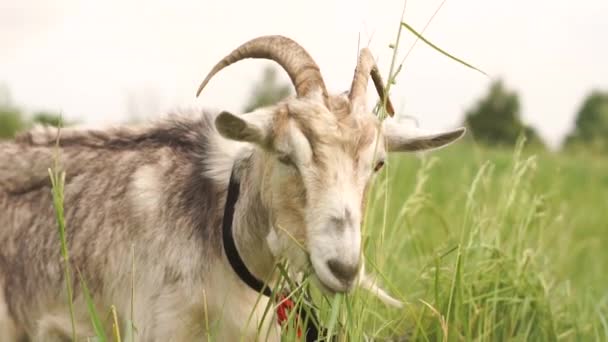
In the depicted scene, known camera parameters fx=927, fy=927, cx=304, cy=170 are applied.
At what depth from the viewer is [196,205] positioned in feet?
13.4

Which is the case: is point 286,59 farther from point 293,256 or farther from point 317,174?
point 293,256

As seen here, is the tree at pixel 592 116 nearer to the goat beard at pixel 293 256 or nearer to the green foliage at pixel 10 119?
the green foliage at pixel 10 119

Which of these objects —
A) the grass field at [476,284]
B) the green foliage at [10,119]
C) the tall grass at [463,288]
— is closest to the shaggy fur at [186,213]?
the tall grass at [463,288]

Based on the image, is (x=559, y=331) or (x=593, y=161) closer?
(x=559, y=331)

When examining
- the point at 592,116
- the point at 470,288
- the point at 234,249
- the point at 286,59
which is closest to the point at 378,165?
the point at 286,59

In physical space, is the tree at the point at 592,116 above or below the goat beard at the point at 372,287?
below

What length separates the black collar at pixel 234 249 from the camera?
3.80 metres

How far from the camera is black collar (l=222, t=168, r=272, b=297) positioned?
3801 millimetres

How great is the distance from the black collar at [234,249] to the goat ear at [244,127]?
500 millimetres

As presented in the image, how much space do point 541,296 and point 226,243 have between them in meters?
1.67

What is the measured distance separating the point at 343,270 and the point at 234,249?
3.04ft

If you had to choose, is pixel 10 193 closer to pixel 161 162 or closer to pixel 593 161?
pixel 161 162

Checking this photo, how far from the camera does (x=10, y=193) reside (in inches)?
188

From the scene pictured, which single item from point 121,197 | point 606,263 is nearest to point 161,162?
point 121,197
